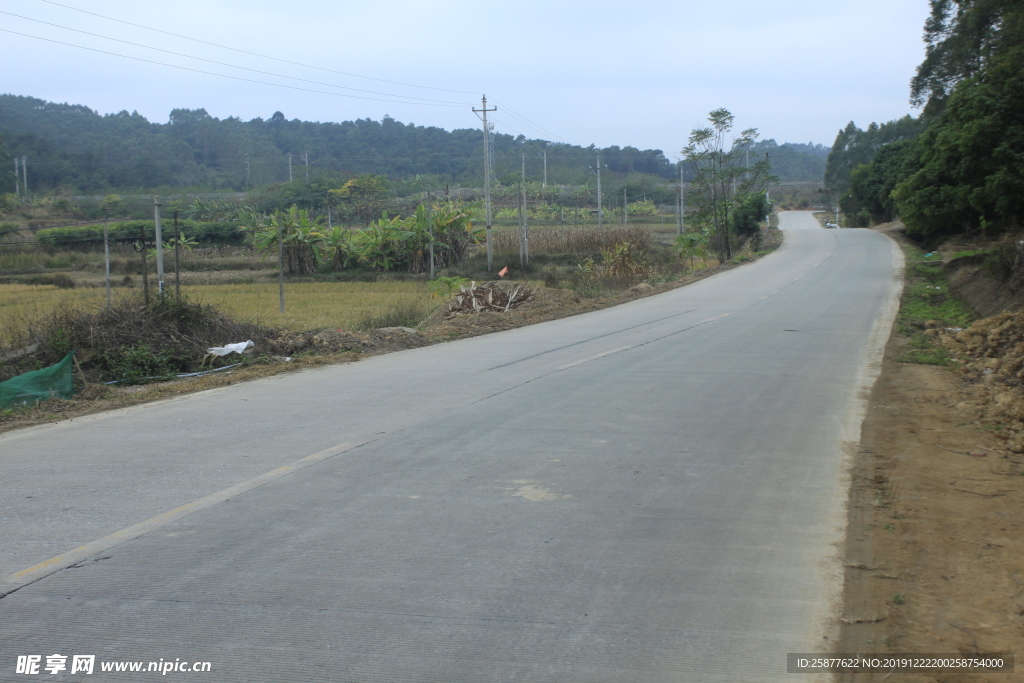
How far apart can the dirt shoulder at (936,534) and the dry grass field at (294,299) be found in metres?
15.1

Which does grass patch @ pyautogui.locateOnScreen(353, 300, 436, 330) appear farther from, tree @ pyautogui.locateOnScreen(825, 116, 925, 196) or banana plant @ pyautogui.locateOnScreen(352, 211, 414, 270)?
tree @ pyautogui.locateOnScreen(825, 116, 925, 196)

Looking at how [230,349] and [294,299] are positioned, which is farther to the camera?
[294,299]

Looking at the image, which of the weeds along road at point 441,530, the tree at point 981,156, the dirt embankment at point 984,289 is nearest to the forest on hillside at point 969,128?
the tree at point 981,156

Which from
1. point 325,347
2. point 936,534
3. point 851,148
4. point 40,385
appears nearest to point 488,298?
point 325,347

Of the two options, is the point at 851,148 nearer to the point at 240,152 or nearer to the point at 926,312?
the point at 240,152

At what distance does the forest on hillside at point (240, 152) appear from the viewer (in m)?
82.2

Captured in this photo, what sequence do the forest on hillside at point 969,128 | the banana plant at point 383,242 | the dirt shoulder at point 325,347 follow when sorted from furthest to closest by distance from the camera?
the banana plant at point 383,242
the forest on hillside at point 969,128
the dirt shoulder at point 325,347

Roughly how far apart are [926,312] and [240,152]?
106 metres

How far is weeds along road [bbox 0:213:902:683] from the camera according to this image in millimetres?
3906

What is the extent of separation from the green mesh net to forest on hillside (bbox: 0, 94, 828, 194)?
6579 centimetres

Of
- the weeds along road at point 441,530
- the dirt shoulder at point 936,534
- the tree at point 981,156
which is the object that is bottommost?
the dirt shoulder at point 936,534

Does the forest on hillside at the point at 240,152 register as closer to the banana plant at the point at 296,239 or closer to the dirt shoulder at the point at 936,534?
the banana plant at the point at 296,239

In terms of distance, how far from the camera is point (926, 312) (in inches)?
832

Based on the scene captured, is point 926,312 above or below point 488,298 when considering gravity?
below
